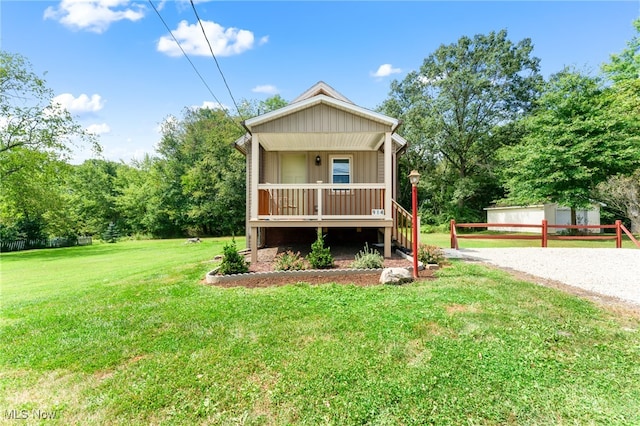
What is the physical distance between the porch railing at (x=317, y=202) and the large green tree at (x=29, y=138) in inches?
784

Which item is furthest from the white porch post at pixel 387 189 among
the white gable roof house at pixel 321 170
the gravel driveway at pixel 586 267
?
the gravel driveway at pixel 586 267

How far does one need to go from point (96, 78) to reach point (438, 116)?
77.1 feet

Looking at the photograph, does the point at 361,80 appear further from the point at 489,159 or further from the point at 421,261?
the point at 489,159

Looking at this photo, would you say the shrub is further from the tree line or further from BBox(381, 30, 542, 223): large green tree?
BBox(381, 30, 542, 223): large green tree

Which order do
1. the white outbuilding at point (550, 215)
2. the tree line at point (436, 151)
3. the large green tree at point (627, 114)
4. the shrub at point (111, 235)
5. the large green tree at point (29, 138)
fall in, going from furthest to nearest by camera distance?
the shrub at point (111, 235) → the white outbuilding at point (550, 215) → the large green tree at point (29, 138) → the tree line at point (436, 151) → the large green tree at point (627, 114)

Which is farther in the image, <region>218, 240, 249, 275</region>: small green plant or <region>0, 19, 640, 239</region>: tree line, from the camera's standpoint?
<region>0, 19, 640, 239</region>: tree line

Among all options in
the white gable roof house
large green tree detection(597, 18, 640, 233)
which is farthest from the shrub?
large green tree detection(597, 18, 640, 233)

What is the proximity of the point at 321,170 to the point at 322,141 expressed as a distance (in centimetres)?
136

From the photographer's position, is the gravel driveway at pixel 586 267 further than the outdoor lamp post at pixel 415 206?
No

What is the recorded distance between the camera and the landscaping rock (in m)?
5.65

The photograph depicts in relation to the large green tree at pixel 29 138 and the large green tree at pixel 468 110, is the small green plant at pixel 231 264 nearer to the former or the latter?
the large green tree at pixel 29 138

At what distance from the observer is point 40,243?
81.6ft

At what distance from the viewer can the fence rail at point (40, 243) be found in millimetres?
22500

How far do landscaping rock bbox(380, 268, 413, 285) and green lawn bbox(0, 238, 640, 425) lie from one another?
531 millimetres
